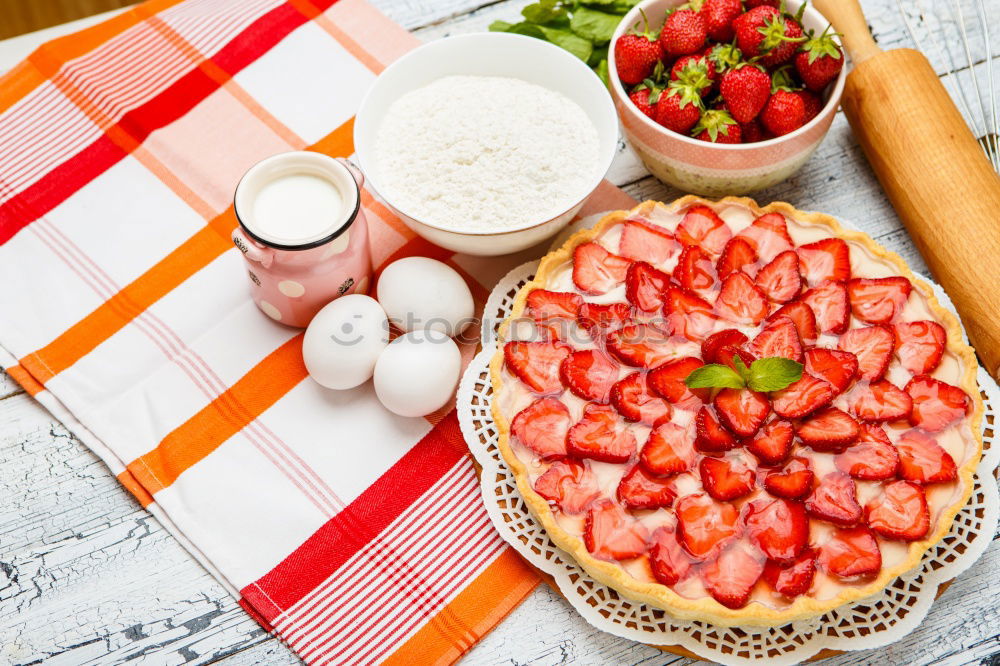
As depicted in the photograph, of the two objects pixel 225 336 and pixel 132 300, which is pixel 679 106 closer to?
pixel 225 336

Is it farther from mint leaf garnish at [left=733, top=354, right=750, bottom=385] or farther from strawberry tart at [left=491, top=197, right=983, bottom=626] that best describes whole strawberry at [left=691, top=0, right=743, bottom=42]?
Answer: mint leaf garnish at [left=733, top=354, right=750, bottom=385]

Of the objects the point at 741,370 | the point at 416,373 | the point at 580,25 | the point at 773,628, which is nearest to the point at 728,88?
the point at 580,25

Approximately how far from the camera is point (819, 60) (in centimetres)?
196

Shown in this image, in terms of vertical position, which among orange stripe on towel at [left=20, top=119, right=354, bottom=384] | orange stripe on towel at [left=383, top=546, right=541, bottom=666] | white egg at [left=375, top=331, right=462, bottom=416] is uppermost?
orange stripe on towel at [left=20, top=119, right=354, bottom=384]

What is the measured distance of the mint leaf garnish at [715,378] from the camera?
1.72 m

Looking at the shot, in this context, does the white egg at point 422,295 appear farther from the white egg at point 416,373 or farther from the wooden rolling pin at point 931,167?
the wooden rolling pin at point 931,167

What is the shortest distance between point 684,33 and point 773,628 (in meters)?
1.27

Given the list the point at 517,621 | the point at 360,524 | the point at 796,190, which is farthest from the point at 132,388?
the point at 796,190

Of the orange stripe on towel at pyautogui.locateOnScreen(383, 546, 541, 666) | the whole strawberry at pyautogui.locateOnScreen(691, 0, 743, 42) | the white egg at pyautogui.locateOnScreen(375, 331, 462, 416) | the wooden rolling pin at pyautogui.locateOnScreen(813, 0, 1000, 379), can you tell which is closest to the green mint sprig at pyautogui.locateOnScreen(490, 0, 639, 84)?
the whole strawberry at pyautogui.locateOnScreen(691, 0, 743, 42)

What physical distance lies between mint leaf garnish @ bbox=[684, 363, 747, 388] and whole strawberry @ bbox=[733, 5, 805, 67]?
0.73m

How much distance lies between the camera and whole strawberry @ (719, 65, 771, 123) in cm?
192

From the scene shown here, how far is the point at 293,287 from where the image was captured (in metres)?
1.89

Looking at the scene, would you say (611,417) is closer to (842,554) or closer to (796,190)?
(842,554)

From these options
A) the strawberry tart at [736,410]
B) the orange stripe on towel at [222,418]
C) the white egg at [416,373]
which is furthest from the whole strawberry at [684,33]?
the orange stripe on towel at [222,418]
